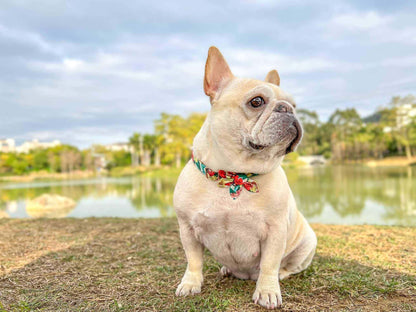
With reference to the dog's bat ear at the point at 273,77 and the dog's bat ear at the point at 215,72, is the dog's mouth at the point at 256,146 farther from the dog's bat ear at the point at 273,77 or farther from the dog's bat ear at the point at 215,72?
the dog's bat ear at the point at 273,77

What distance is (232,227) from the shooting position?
244 centimetres

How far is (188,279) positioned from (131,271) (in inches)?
34.4

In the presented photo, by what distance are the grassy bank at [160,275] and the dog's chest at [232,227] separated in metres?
0.39

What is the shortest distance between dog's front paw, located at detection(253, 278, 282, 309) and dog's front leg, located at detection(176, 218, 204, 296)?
0.51 metres

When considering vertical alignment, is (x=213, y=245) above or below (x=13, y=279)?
above

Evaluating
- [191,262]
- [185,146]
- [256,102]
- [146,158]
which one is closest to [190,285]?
[191,262]

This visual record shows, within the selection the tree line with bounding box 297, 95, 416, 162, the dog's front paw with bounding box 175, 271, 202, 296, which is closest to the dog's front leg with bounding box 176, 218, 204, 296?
the dog's front paw with bounding box 175, 271, 202, 296

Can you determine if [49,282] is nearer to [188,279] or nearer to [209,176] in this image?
[188,279]

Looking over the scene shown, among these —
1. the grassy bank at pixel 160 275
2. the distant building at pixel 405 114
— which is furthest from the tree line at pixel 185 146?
the grassy bank at pixel 160 275

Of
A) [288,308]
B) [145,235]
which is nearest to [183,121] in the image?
[145,235]

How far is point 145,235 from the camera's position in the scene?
192 inches

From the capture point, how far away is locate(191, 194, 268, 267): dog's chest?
2.39 meters

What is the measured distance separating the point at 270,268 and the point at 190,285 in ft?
2.30

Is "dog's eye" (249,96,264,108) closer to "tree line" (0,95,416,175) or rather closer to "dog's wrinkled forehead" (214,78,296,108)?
"dog's wrinkled forehead" (214,78,296,108)
